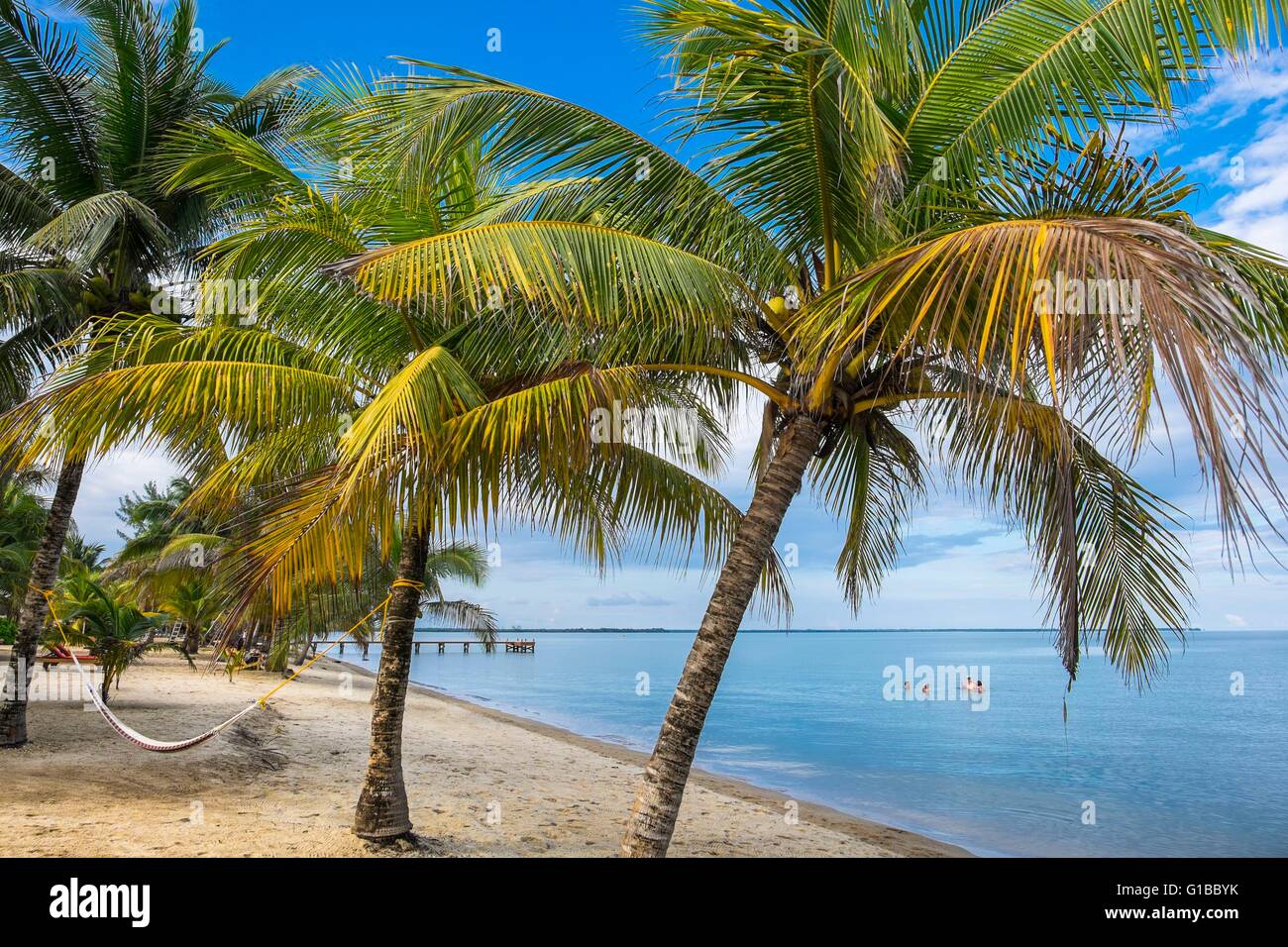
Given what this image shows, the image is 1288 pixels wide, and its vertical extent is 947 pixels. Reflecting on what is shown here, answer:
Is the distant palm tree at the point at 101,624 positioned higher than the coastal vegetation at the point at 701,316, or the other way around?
the coastal vegetation at the point at 701,316

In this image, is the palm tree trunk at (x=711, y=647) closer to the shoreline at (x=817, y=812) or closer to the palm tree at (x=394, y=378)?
the palm tree at (x=394, y=378)

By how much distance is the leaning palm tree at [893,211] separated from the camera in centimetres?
420

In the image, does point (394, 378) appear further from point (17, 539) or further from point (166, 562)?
point (17, 539)

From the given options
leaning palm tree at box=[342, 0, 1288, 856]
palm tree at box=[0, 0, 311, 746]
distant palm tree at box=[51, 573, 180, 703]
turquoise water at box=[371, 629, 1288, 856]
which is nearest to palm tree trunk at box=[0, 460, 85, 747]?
palm tree at box=[0, 0, 311, 746]

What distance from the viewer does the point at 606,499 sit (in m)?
6.41

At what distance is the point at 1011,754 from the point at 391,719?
83.7 ft

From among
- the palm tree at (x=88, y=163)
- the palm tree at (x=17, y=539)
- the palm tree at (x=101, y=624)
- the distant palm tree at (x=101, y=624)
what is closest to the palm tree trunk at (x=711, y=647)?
the palm tree at (x=88, y=163)

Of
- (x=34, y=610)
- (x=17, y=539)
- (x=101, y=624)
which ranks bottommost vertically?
(x=101, y=624)

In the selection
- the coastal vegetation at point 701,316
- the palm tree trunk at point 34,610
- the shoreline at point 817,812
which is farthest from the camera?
the shoreline at point 817,812

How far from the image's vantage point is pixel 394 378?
16.5 ft

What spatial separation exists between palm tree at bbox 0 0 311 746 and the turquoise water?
46.6ft

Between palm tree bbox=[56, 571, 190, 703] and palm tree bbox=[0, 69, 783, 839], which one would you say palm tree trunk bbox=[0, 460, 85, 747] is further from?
palm tree bbox=[0, 69, 783, 839]

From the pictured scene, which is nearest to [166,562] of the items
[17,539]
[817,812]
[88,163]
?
[88,163]

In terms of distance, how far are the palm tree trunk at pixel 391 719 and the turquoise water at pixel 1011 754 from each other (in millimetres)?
10224
